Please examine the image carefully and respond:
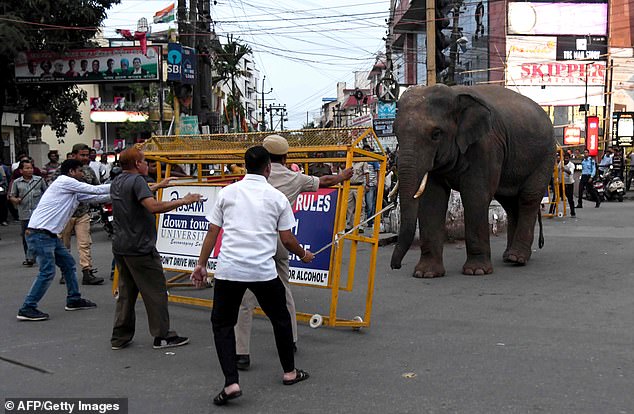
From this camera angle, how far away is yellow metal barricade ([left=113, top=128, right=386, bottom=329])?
629 cm

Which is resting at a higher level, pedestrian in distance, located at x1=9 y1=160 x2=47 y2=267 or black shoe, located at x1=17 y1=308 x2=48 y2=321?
pedestrian in distance, located at x1=9 y1=160 x2=47 y2=267

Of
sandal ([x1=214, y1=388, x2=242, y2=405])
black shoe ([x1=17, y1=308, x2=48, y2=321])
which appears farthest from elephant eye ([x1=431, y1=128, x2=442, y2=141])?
black shoe ([x1=17, y1=308, x2=48, y2=321])

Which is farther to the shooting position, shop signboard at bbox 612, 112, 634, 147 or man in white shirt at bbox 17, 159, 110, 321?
shop signboard at bbox 612, 112, 634, 147

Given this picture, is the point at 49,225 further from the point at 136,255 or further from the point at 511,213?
the point at 511,213

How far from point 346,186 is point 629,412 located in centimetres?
307

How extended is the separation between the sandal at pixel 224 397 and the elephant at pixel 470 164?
3.78m

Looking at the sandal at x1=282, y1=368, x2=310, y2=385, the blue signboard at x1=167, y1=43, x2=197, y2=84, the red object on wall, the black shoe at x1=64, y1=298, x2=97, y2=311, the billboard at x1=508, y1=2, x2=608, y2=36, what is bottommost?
the black shoe at x1=64, y1=298, x2=97, y2=311

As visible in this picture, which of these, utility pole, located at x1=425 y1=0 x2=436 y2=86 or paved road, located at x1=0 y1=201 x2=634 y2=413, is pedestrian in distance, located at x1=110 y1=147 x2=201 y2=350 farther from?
utility pole, located at x1=425 y1=0 x2=436 y2=86

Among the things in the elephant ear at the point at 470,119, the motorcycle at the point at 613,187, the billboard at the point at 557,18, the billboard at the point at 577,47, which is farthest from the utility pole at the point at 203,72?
the billboard at the point at 577,47

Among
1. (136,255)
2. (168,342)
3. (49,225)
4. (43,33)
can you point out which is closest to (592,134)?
(43,33)

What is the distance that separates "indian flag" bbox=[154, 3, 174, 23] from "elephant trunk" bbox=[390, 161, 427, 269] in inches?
951

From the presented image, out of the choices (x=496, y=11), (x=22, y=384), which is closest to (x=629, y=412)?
(x=22, y=384)

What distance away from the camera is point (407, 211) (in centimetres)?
809

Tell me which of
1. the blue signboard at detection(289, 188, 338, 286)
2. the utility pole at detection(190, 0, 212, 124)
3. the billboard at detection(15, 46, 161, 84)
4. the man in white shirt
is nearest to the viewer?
the blue signboard at detection(289, 188, 338, 286)
